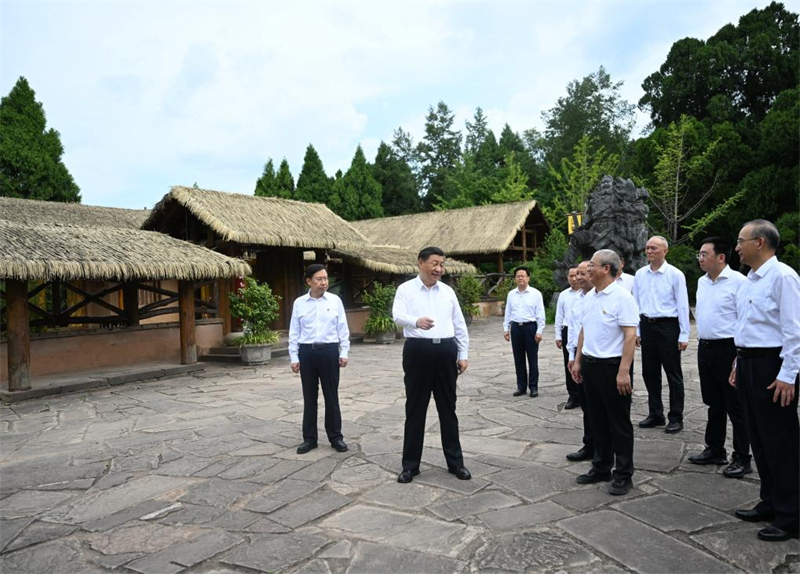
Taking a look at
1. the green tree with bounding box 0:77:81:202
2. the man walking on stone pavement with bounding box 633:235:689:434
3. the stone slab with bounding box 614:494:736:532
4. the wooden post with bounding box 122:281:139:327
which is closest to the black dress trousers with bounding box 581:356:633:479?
the stone slab with bounding box 614:494:736:532

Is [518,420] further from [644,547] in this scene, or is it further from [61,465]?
[61,465]

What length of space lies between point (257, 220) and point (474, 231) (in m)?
12.5

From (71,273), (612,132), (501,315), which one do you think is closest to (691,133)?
(501,315)

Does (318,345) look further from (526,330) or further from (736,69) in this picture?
(736,69)

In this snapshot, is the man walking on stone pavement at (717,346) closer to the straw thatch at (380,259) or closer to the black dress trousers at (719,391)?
the black dress trousers at (719,391)

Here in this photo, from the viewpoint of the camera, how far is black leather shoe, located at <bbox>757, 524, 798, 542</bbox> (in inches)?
122

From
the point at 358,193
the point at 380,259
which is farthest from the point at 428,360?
the point at 358,193

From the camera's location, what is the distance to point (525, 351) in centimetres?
760

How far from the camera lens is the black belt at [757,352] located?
3.28m

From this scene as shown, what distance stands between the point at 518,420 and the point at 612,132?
117ft

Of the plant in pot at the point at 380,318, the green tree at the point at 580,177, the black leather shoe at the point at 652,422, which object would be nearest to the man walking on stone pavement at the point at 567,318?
the black leather shoe at the point at 652,422

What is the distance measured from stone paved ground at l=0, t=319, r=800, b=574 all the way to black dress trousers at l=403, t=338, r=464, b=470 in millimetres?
204

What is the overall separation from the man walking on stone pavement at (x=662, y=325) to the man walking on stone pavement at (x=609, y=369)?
161 cm

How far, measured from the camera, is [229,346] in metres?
12.4
